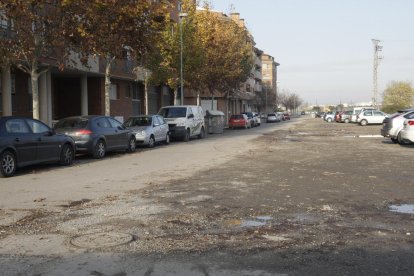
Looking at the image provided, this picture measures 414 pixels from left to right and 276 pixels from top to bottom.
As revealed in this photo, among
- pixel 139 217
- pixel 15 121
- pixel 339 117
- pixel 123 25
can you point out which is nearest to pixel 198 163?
pixel 15 121

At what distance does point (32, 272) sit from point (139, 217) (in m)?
2.55

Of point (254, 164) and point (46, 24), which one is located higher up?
point (46, 24)

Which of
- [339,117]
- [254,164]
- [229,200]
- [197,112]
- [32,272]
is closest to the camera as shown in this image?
[32,272]

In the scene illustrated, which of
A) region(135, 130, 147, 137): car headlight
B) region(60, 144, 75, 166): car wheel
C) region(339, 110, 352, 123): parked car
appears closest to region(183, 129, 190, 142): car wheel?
region(135, 130, 147, 137): car headlight

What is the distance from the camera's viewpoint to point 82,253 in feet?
18.3

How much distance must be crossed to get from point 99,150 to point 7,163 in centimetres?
529

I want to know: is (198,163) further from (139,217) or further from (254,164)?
(139,217)

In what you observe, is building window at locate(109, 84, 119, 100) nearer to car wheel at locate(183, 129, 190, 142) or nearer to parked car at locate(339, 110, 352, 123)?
car wheel at locate(183, 129, 190, 142)

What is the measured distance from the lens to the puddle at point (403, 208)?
785cm

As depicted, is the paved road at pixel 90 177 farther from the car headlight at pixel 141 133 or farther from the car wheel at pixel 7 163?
the car headlight at pixel 141 133

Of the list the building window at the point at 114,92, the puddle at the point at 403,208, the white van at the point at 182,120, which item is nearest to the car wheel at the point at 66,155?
the puddle at the point at 403,208

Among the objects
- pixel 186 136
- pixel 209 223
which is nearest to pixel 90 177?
pixel 209 223

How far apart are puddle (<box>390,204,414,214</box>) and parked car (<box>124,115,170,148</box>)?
1543 cm

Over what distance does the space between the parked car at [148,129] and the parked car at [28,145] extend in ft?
23.4
